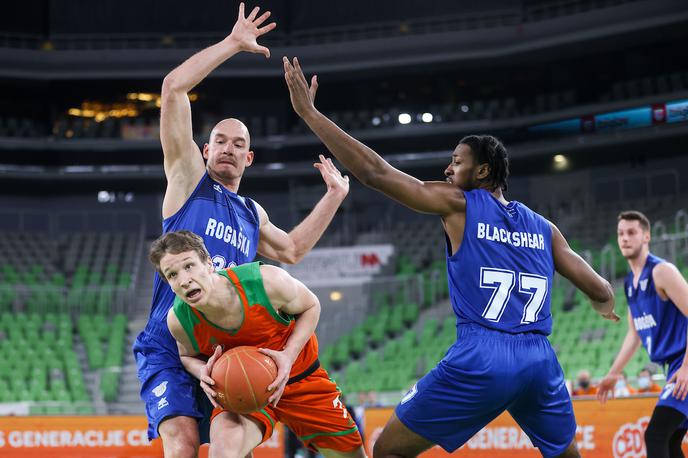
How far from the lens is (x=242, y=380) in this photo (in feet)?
16.2

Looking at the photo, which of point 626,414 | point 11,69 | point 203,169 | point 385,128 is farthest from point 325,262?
point 203,169

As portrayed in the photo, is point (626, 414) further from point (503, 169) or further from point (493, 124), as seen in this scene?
point (493, 124)

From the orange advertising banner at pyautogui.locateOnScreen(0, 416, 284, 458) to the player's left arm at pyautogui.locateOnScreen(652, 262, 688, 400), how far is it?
5.94 meters

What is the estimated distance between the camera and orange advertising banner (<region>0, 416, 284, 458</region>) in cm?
1184

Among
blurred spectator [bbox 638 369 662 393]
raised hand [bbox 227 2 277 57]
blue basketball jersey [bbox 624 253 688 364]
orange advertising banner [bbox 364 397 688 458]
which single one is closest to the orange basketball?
raised hand [bbox 227 2 277 57]

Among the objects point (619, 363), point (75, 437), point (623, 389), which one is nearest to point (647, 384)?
point (623, 389)

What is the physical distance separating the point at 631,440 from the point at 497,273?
5375 mm

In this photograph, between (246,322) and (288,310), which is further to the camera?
(288,310)

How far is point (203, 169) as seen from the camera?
5871 millimetres

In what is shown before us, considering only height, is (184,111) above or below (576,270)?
above

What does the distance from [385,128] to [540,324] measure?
25.1 metres

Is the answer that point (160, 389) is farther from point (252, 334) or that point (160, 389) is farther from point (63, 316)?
point (63, 316)

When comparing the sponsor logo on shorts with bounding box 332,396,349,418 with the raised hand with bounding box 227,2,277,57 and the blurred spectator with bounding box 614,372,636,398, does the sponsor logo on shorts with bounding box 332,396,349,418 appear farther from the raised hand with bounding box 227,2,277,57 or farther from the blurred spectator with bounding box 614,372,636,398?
the blurred spectator with bounding box 614,372,636,398

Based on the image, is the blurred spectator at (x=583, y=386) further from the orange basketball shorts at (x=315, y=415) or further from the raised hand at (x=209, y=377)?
the raised hand at (x=209, y=377)
